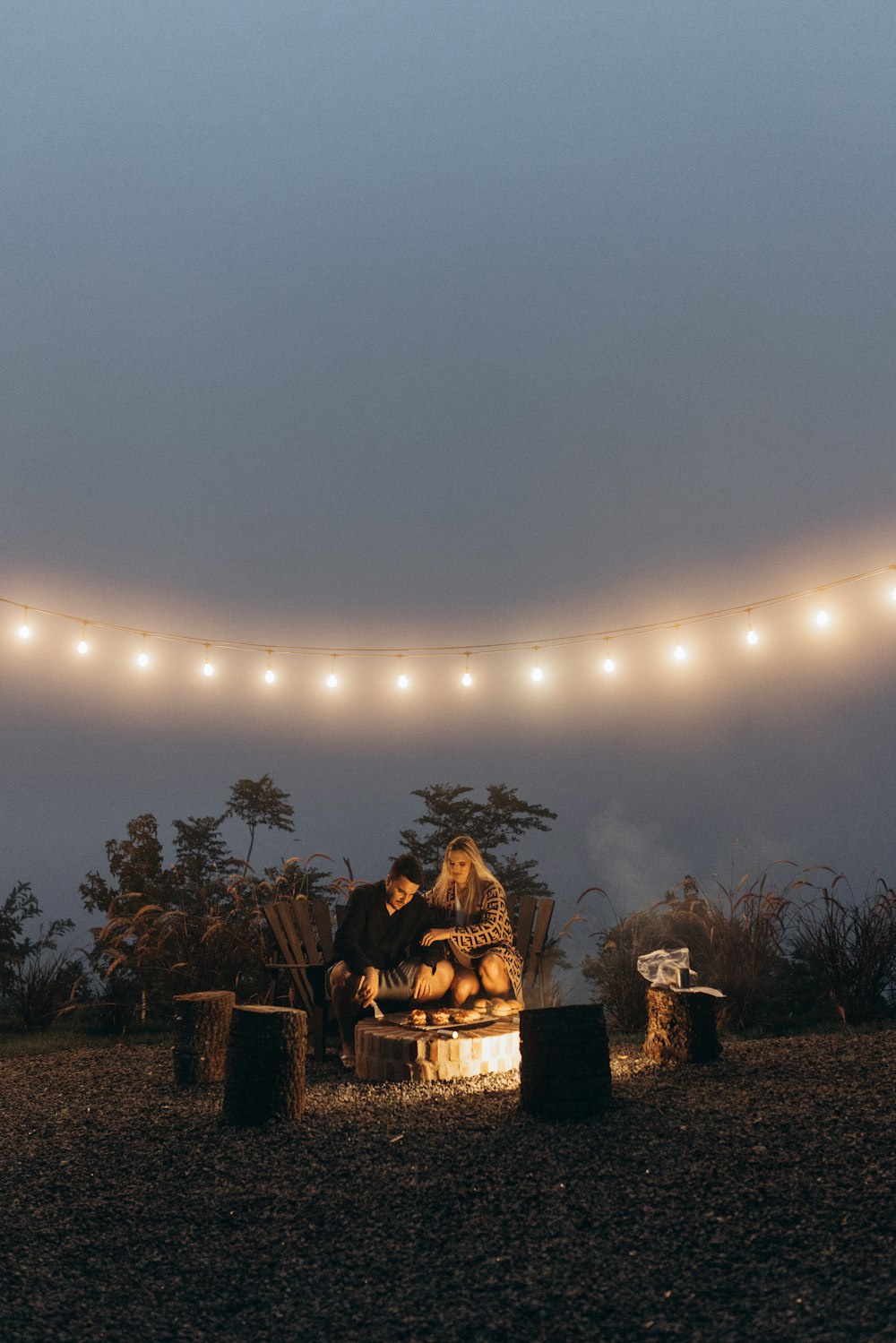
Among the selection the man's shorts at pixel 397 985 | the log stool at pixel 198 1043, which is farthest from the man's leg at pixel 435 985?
the log stool at pixel 198 1043

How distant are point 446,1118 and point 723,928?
10.1 feet

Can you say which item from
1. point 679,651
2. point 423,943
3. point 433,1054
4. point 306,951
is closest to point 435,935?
point 423,943

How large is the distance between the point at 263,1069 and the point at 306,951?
1734mm

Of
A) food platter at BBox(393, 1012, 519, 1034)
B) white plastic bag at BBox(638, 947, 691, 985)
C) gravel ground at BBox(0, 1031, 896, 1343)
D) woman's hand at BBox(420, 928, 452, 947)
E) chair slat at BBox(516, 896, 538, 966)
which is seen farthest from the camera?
chair slat at BBox(516, 896, 538, 966)

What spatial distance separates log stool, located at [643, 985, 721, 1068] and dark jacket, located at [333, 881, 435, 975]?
1147mm

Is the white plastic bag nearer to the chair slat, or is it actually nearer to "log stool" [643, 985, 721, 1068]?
"log stool" [643, 985, 721, 1068]

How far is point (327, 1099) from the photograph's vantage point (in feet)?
12.0

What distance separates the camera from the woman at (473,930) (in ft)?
14.3

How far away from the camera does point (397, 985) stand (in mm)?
4434

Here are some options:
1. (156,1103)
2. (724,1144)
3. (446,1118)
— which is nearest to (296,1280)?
(446,1118)

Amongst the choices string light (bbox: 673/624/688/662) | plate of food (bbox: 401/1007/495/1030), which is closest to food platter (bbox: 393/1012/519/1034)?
plate of food (bbox: 401/1007/495/1030)

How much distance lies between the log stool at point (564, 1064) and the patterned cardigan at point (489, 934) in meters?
1.11

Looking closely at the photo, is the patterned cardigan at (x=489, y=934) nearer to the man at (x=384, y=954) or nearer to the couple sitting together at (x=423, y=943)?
the couple sitting together at (x=423, y=943)

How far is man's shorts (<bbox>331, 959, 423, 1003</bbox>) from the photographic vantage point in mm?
4418
